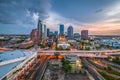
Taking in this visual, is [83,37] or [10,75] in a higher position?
[83,37]

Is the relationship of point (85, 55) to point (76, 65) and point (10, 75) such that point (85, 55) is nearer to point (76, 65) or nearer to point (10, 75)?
point (76, 65)

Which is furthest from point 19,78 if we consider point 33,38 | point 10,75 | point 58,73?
point 33,38

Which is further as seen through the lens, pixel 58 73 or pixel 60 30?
pixel 60 30

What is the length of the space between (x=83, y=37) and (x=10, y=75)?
185 feet

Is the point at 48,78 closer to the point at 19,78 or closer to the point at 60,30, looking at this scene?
the point at 19,78

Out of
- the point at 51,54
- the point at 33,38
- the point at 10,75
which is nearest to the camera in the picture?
the point at 10,75

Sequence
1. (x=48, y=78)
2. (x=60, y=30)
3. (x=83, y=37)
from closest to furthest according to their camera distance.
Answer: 1. (x=48, y=78)
2. (x=83, y=37)
3. (x=60, y=30)

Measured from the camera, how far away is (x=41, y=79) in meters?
12.5

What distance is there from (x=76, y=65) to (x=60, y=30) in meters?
68.9

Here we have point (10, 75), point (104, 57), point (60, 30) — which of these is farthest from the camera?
point (60, 30)

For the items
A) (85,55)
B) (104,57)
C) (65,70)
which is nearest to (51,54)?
(85,55)

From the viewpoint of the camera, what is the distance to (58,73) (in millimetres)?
13625

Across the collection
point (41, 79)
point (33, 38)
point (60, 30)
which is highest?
point (60, 30)

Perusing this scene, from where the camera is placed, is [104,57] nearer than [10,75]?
No
